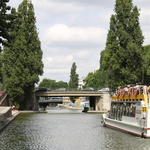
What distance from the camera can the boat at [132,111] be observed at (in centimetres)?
2812

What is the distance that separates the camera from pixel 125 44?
226ft

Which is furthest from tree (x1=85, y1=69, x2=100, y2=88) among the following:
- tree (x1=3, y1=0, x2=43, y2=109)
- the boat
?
the boat

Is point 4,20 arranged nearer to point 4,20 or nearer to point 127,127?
point 4,20

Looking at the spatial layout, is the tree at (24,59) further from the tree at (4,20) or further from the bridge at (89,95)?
the tree at (4,20)

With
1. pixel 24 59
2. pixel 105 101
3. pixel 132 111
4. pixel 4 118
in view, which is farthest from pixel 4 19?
pixel 105 101

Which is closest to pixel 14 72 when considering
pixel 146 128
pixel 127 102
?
pixel 127 102

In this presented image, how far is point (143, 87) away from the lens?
97.5 feet

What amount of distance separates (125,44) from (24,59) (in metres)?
19.3

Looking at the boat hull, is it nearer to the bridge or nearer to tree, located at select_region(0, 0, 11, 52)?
tree, located at select_region(0, 0, 11, 52)

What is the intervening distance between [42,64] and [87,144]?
52.7m

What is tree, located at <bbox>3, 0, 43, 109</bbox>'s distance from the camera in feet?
248

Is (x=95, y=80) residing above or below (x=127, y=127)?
above

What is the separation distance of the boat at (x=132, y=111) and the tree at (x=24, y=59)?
38.8 metres

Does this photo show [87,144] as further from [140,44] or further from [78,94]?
[78,94]
